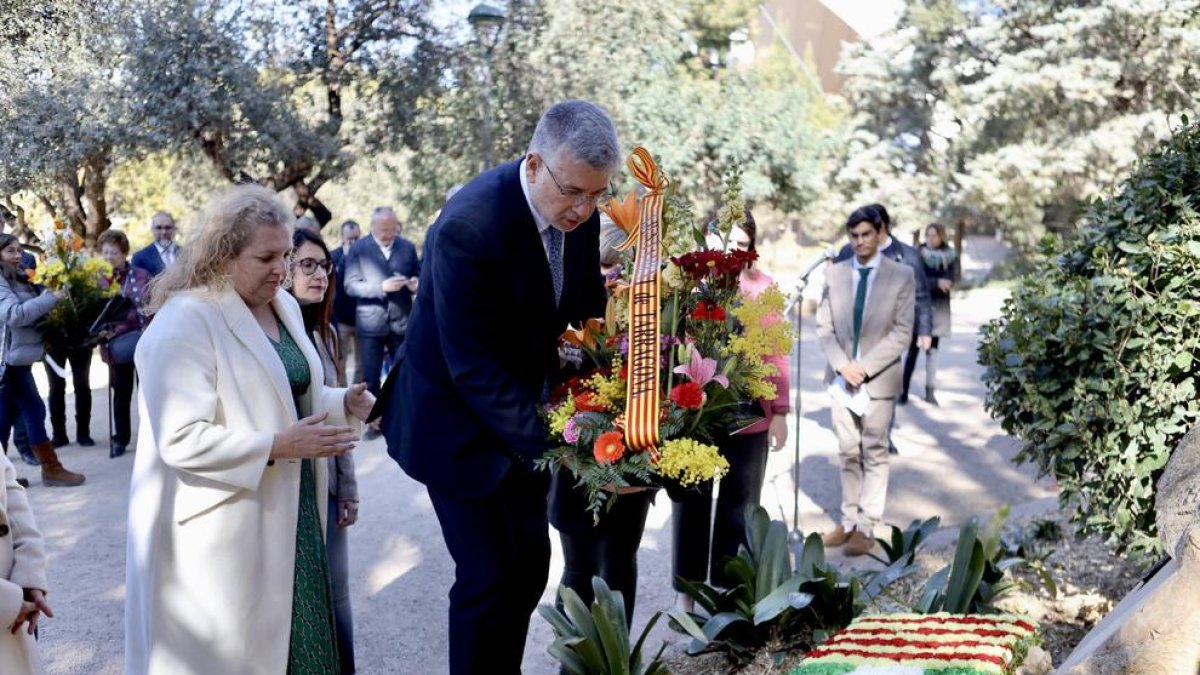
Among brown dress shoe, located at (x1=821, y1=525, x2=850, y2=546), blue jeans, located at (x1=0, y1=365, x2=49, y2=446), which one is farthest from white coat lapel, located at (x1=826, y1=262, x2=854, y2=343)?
blue jeans, located at (x1=0, y1=365, x2=49, y2=446)

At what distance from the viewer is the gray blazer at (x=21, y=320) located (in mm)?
8523

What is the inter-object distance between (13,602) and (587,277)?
6.53 feet

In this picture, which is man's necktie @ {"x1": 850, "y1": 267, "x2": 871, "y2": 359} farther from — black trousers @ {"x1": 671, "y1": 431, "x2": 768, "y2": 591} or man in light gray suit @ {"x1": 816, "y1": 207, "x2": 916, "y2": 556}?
black trousers @ {"x1": 671, "y1": 431, "x2": 768, "y2": 591}

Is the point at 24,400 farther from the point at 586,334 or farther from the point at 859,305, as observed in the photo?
the point at 586,334

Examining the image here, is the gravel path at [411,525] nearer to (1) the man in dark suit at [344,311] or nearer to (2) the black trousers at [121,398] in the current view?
(2) the black trousers at [121,398]

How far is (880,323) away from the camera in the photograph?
22.8 ft

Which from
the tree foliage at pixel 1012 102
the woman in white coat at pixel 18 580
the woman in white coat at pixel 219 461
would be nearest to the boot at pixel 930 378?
the woman in white coat at pixel 219 461

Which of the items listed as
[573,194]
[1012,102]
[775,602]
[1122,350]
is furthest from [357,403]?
[1012,102]

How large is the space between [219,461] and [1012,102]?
89.6 ft

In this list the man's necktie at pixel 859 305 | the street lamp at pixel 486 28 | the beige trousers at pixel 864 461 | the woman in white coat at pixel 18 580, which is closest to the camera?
the woman in white coat at pixel 18 580

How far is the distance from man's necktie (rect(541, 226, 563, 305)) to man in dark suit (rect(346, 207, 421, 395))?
24.3 ft

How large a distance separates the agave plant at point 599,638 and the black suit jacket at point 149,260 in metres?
6.90

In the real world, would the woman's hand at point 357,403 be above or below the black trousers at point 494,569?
above

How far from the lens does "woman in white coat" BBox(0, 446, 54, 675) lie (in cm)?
293
